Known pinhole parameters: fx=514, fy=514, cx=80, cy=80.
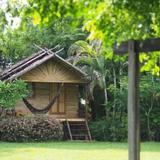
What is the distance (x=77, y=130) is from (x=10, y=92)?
14.5 ft

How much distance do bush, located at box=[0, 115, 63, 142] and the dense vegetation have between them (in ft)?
9.56

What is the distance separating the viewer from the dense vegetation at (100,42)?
427cm

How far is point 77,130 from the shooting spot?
25.2 metres

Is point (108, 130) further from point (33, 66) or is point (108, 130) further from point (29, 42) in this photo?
point (29, 42)

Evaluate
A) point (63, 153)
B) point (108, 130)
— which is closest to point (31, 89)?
point (108, 130)

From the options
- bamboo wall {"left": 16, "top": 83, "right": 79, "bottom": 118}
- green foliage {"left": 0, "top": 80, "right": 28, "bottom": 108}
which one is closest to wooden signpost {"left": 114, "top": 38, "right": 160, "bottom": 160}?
green foliage {"left": 0, "top": 80, "right": 28, "bottom": 108}

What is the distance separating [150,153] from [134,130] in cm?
1310

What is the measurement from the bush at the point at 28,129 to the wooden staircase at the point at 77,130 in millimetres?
1771

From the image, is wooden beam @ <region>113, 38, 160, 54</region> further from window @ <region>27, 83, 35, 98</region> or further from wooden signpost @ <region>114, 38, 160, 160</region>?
window @ <region>27, 83, 35, 98</region>

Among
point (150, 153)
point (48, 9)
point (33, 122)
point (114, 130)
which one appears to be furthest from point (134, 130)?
point (114, 130)

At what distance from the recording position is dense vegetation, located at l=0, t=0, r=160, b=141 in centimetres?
427

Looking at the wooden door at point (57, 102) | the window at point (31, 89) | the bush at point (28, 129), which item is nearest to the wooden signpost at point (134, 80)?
the bush at point (28, 129)

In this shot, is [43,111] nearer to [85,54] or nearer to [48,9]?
[85,54]

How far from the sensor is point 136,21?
4.38 m
